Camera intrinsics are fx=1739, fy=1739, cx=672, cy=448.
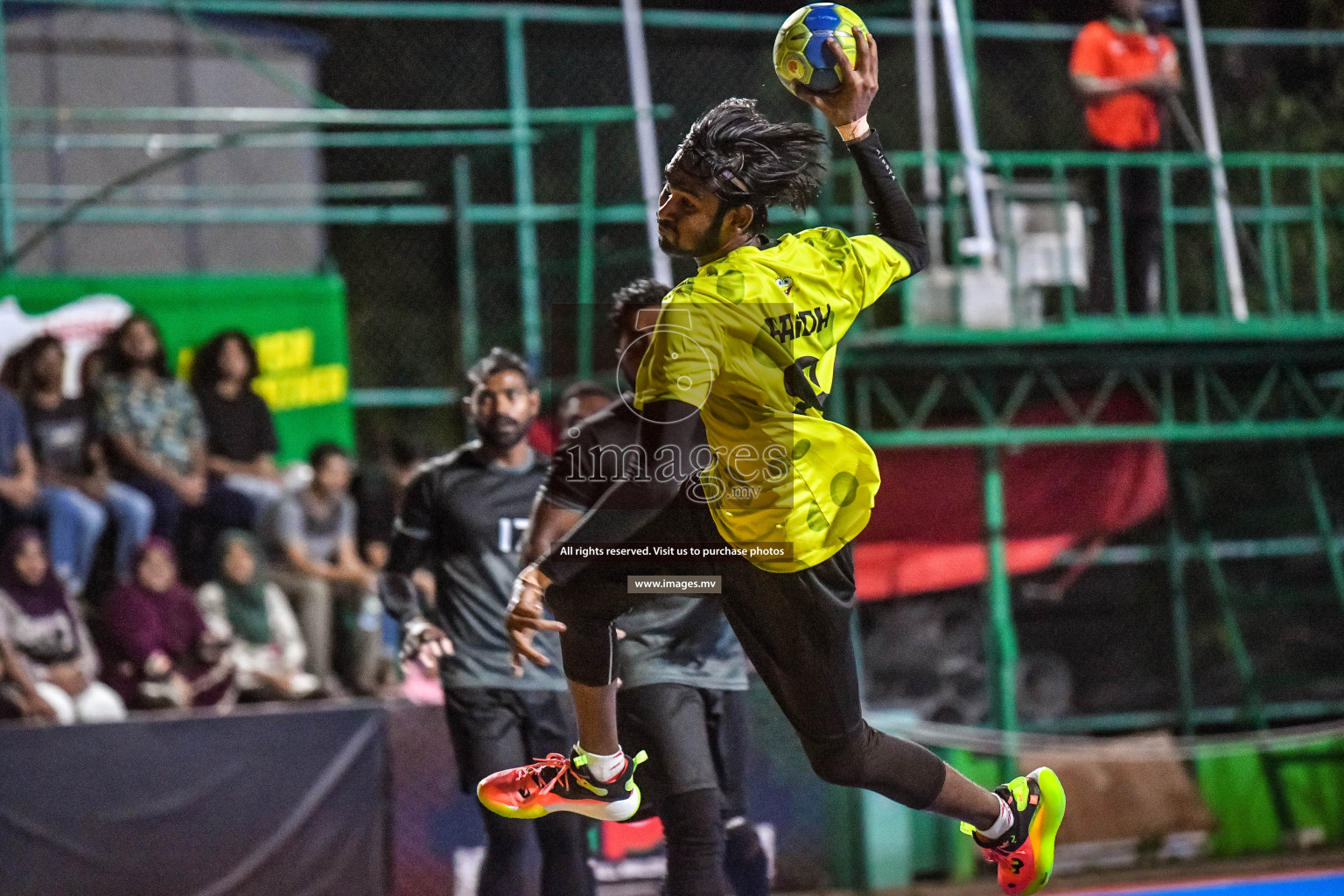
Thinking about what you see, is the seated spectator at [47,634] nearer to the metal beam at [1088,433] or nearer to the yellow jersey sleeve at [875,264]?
the metal beam at [1088,433]

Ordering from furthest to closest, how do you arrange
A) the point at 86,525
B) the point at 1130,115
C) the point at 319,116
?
the point at 1130,115
the point at 319,116
the point at 86,525

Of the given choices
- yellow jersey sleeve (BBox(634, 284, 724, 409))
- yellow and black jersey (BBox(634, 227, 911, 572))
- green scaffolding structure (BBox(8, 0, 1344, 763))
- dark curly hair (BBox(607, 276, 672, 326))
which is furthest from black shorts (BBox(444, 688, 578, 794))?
green scaffolding structure (BBox(8, 0, 1344, 763))

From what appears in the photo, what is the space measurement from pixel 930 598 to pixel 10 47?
20.5 feet

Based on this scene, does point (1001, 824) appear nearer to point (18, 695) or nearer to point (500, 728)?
point (500, 728)

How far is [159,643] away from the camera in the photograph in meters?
7.77

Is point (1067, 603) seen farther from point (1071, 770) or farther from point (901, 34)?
point (901, 34)

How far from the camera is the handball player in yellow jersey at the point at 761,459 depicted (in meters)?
3.98

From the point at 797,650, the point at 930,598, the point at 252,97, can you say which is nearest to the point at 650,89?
the point at 252,97

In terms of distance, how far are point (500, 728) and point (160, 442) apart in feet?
11.6

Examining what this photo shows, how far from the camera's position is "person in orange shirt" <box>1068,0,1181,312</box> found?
9.14 meters

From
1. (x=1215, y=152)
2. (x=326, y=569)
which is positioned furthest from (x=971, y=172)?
(x=326, y=569)

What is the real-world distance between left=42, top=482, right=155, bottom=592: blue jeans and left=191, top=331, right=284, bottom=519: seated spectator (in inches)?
20.6

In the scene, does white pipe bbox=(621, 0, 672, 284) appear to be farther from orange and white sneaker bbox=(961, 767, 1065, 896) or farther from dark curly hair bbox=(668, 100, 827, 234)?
orange and white sneaker bbox=(961, 767, 1065, 896)

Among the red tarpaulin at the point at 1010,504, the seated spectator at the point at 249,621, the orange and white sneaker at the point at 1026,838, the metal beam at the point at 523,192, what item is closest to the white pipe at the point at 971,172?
the red tarpaulin at the point at 1010,504
